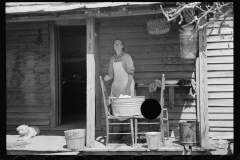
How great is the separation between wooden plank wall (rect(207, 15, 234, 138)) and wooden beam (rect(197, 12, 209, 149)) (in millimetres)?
1433

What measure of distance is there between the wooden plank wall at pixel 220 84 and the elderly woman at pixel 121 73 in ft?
6.66

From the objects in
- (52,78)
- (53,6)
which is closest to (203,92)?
(53,6)

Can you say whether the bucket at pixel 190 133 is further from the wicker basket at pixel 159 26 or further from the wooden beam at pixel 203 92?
the wicker basket at pixel 159 26

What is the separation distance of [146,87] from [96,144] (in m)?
2.05

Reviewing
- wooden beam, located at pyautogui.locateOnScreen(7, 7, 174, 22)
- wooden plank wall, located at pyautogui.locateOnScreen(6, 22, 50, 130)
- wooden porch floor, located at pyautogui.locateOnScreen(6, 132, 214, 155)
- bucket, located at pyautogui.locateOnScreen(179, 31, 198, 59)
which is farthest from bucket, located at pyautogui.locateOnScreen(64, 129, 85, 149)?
bucket, located at pyautogui.locateOnScreen(179, 31, 198, 59)

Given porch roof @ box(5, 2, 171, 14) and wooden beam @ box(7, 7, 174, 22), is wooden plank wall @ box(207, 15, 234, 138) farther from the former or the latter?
porch roof @ box(5, 2, 171, 14)

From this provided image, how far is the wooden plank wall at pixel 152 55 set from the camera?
23.0 feet

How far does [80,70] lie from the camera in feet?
35.7

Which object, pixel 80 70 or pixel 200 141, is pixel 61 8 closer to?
pixel 200 141

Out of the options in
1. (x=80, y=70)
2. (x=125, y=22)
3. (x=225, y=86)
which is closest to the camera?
(x=225, y=86)

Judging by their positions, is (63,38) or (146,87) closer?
(146,87)

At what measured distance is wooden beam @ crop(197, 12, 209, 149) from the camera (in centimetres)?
538
